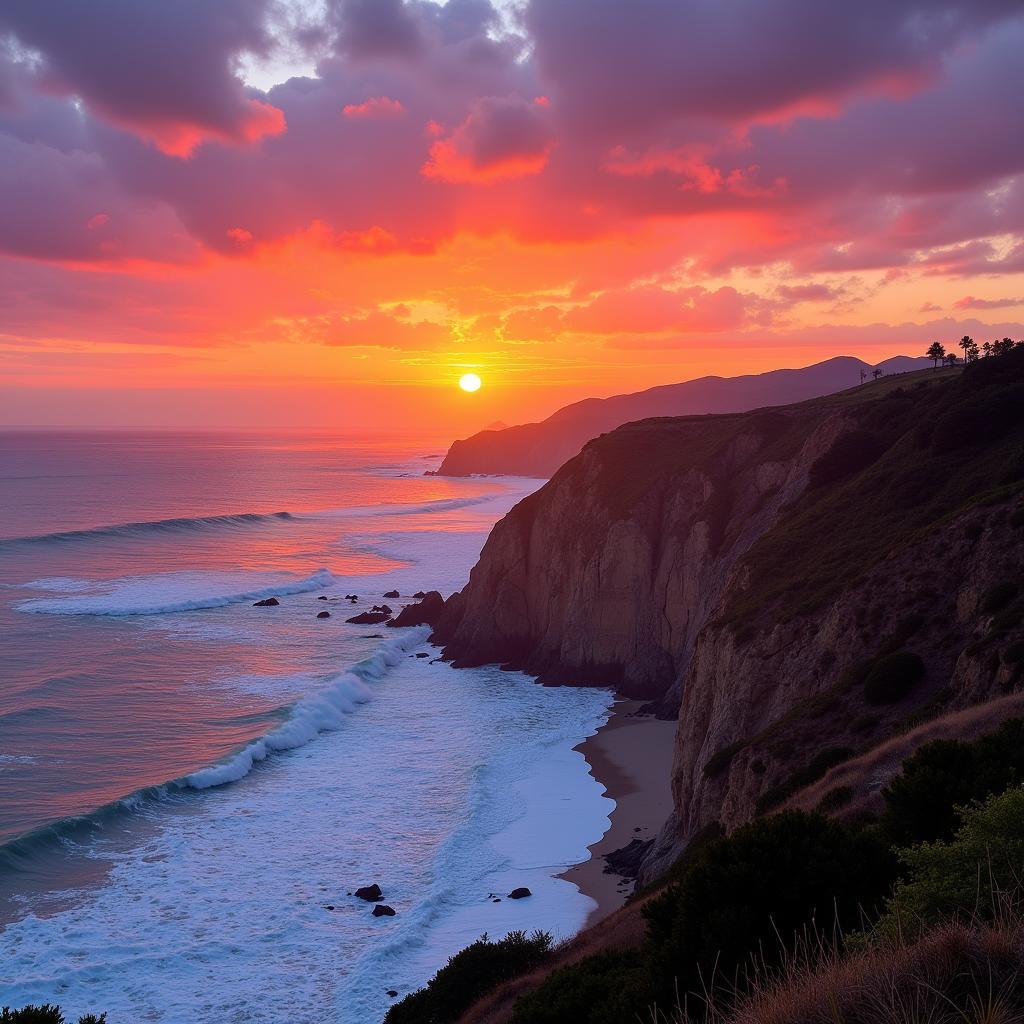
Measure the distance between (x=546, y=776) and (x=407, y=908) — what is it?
13.4m

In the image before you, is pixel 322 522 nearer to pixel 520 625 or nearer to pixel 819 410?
pixel 520 625

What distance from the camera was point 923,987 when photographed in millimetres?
6219

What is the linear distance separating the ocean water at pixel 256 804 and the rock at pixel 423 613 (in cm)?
261

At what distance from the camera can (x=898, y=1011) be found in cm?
609

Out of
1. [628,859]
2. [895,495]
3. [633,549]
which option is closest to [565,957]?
[628,859]

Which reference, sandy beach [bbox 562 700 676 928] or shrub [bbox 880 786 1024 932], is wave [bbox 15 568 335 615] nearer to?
sandy beach [bbox 562 700 676 928]

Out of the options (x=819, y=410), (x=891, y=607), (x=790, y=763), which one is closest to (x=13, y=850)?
(x=790, y=763)

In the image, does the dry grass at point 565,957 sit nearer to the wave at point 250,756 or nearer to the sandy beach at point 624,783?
the sandy beach at point 624,783

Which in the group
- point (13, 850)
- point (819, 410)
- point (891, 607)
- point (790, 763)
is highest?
point (819, 410)

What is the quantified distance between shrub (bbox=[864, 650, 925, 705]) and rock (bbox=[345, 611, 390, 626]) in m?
49.7

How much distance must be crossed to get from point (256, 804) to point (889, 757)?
25697 mm

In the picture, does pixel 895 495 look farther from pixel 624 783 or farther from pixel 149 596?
pixel 149 596

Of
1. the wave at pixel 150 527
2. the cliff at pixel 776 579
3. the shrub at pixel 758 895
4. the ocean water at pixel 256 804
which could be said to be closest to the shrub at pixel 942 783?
the shrub at pixel 758 895

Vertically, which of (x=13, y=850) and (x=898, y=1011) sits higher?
(x=898, y=1011)
